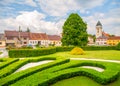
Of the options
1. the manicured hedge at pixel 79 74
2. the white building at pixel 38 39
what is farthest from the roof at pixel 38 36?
the manicured hedge at pixel 79 74

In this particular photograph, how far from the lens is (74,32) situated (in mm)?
60156

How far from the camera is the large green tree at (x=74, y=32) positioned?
60.1m

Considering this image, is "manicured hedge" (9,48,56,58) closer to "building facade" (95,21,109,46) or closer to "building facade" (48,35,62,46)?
"building facade" (48,35,62,46)

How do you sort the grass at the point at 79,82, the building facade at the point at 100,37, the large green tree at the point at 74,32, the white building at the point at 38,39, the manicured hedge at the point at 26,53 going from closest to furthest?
the grass at the point at 79,82, the manicured hedge at the point at 26,53, the large green tree at the point at 74,32, the white building at the point at 38,39, the building facade at the point at 100,37

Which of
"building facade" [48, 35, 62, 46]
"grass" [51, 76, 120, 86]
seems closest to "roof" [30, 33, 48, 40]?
"building facade" [48, 35, 62, 46]

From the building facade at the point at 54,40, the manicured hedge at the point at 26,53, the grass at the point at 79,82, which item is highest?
the building facade at the point at 54,40

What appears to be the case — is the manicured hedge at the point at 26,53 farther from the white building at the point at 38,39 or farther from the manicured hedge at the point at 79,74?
the white building at the point at 38,39

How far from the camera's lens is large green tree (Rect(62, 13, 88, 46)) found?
6006cm

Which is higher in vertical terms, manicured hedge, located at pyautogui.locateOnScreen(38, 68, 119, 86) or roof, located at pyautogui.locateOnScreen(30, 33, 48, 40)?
roof, located at pyautogui.locateOnScreen(30, 33, 48, 40)

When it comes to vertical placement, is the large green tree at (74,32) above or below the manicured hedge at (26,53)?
above

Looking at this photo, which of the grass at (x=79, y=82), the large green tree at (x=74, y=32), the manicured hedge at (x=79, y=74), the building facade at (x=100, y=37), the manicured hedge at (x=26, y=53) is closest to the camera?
the manicured hedge at (x=79, y=74)

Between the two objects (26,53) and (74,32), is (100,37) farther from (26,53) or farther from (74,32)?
(26,53)

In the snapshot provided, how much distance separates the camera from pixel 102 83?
1636 centimetres

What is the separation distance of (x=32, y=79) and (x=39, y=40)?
95.9 meters
